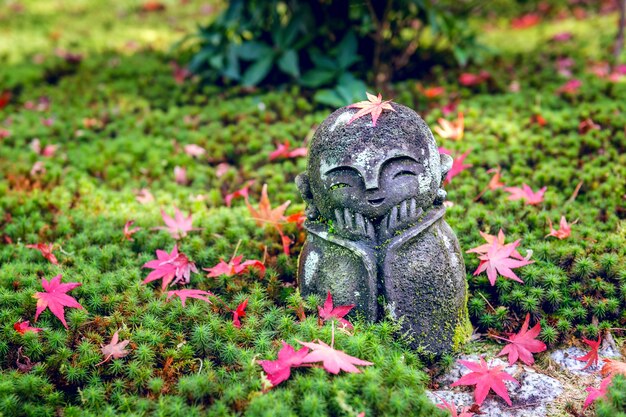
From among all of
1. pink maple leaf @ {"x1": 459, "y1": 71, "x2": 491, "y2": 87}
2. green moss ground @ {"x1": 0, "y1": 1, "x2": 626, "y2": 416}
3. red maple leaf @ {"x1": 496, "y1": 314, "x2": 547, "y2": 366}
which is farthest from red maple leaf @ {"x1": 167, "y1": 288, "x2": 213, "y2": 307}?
pink maple leaf @ {"x1": 459, "y1": 71, "x2": 491, "y2": 87}

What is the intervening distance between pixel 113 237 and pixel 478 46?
515 centimetres

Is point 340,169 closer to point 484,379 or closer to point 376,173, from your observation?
point 376,173

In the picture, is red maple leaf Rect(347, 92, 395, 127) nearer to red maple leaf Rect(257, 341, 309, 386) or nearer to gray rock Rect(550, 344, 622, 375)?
red maple leaf Rect(257, 341, 309, 386)

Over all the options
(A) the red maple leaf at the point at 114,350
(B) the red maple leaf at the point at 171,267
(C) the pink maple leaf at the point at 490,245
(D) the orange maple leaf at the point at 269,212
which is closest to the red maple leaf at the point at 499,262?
(C) the pink maple leaf at the point at 490,245

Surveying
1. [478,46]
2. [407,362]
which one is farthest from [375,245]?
[478,46]

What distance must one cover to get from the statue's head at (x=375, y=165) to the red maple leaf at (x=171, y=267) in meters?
1.24

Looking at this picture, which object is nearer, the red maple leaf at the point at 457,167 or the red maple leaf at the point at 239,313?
the red maple leaf at the point at 239,313

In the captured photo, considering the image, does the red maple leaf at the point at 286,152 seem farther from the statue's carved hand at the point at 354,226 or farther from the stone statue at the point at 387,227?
the statue's carved hand at the point at 354,226

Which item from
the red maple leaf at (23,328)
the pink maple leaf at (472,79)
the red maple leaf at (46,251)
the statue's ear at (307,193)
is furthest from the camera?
the pink maple leaf at (472,79)

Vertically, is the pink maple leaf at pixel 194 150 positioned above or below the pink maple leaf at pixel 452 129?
below

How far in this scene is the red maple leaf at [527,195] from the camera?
15.9 feet

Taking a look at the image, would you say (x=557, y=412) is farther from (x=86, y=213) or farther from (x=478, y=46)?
(x=478, y=46)

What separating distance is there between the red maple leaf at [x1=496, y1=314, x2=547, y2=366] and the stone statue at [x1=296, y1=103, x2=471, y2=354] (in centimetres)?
39

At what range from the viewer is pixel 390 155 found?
3.51m
